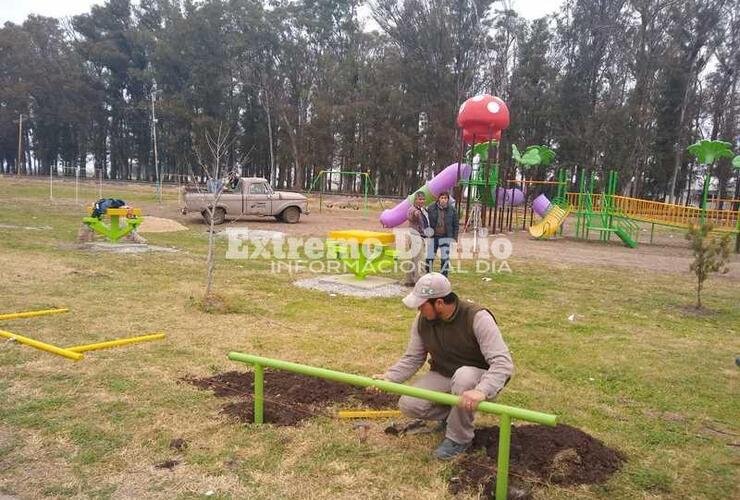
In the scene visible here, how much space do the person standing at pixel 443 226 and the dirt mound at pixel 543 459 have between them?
5116mm

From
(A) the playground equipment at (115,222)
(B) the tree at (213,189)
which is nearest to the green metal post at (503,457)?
(B) the tree at (213,189)

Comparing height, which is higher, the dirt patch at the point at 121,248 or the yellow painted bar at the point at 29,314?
the dirt patch at the point at 121,248

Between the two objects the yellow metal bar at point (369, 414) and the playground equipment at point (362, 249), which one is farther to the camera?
the playground equipment at point (362, 249)

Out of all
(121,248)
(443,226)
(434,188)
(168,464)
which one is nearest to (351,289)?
(443,226)

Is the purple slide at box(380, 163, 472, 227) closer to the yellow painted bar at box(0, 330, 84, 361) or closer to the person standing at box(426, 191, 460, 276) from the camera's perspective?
the person standing at box(426, 191, 460, 276)

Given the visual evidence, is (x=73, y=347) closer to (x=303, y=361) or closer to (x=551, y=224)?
(x=303, y=361)

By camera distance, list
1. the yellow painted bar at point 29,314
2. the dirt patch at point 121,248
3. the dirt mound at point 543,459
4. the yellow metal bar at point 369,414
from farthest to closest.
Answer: the dirt patch at point 121,248 < the yellow painted bar at point 29,314 < the yellow metal bar at point 369,414 < the dirt mound at point 543,459

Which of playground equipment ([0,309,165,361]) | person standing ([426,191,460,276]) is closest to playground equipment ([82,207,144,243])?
playground equipment ([0,309,165,361])

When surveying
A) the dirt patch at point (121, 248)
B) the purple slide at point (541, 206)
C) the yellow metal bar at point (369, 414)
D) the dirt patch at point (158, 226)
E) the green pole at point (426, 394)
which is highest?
the purple slide at point (541, 206)

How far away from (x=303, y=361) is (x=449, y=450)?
207cm

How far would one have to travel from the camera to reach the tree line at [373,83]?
37.7 metres

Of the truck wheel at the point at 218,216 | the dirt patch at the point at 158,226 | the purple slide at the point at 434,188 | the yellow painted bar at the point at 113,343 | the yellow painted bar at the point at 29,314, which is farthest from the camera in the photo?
the truck wheel at the point at 218,216

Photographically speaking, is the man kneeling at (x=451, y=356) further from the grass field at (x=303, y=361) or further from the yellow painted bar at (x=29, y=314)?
the yellow painted bar at (x=29, y=314)

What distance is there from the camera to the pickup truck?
18.7 m
